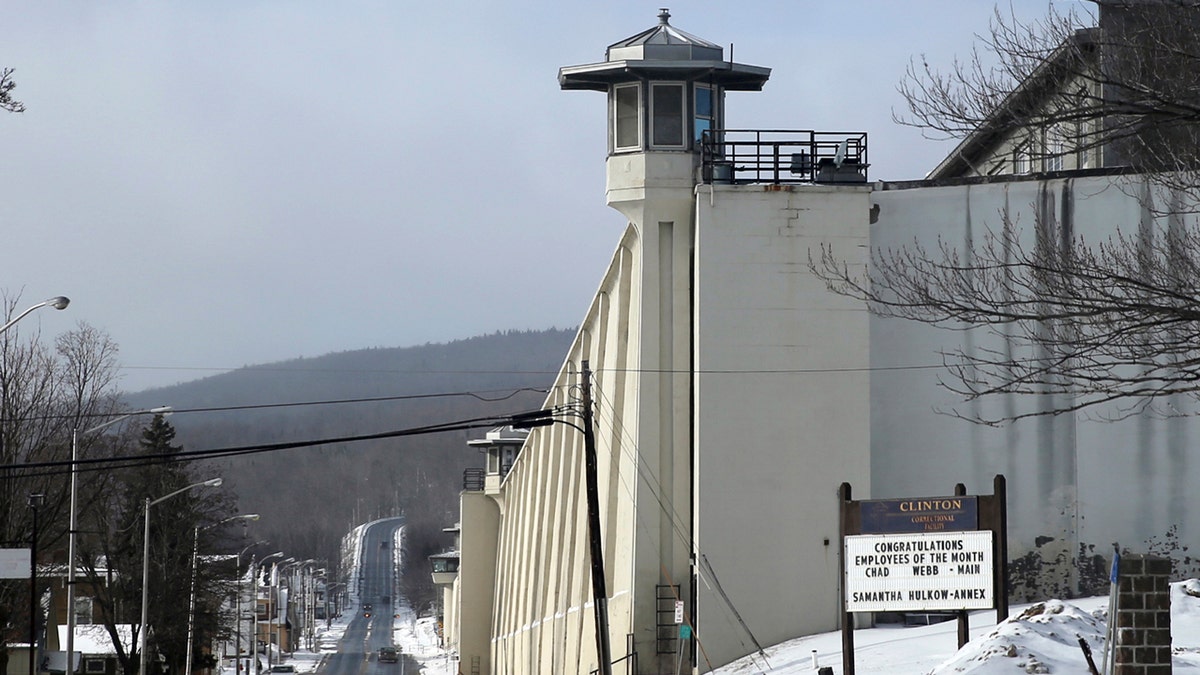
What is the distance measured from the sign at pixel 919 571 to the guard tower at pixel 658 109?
49.3 feet

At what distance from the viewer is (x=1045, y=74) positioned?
18219 mm

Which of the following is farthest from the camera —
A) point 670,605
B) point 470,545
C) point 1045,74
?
point 470,545

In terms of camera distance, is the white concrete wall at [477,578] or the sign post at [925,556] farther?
the white concrete wall at [477,578]

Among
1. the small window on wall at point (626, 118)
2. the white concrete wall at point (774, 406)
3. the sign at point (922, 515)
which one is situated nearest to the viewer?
the sign at point (922, 515)

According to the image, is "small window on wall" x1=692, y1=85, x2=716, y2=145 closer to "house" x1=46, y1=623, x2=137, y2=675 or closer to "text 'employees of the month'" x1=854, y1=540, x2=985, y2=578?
"text 'employees of the month'" x1=854, y1=540, x2=985, y2=578

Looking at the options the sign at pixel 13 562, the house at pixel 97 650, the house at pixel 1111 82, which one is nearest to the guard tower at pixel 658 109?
the sign at pixel 13 562

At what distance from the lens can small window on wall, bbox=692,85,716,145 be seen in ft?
129

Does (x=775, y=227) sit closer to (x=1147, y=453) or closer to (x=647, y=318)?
(x=647, y=318)

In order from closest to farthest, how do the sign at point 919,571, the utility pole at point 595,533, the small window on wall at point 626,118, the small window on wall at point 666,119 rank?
the sign at point 919,571 < the utility pole at point 595,533 < the small window on wall at point 666,119 < the small window on wall at point 626,118

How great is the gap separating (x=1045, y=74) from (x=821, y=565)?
19.9 metres

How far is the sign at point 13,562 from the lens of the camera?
100.0 feet

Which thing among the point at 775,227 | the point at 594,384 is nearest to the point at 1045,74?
the point at 775,227

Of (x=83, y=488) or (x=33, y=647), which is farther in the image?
(x=83, y=488)

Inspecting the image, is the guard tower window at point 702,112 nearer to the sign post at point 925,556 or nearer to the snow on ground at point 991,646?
the snow on ground at point 991,646
